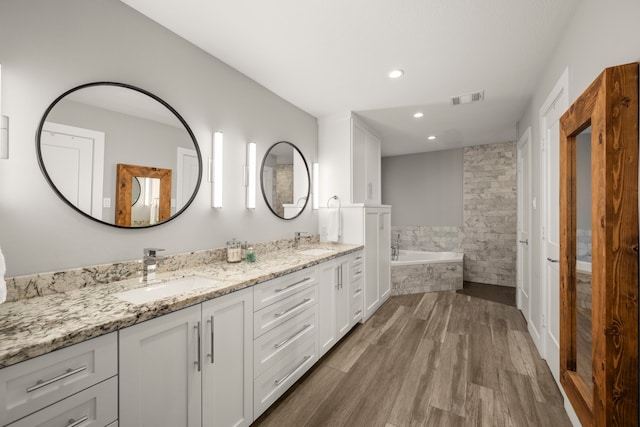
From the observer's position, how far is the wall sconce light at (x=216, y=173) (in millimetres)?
2051

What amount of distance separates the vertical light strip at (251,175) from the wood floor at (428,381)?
153 centimetres

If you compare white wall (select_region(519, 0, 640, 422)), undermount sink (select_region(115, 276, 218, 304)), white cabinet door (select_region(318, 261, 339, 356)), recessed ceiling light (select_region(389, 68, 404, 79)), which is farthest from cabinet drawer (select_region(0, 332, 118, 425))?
recessed ceiling light (select_region(389, 68, 404, 79))

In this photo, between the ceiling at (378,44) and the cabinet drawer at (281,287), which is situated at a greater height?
the ceiling at (378,44)

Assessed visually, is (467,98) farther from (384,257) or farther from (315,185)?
(384,257)

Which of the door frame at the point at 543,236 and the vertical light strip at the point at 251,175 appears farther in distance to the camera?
the vertical light strip at the point at 251,175

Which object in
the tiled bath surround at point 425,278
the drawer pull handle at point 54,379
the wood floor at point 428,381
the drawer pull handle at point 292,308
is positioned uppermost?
the drawer pull handle at point 54,379

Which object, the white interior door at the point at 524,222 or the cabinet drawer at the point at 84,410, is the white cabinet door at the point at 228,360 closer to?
the cabinet drawer at the point at 84,410

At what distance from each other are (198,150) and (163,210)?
52 centimetres

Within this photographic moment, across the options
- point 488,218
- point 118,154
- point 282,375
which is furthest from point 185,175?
point 488,218

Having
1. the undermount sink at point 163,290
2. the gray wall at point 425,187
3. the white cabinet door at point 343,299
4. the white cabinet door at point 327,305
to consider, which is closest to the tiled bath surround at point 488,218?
the gray wall at point 425,187

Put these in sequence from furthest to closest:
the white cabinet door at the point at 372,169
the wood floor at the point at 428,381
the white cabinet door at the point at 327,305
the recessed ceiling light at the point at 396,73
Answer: the white cabinet door at the point at 372,169 → the recessed ceiling light at the point at 396,73 → the white cabinet door at the point at 327,305 → the wood floor at the point at 428,381

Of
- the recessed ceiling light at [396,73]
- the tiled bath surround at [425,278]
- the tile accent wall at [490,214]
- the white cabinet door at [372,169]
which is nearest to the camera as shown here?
the recessed ceiling light at [396,73]

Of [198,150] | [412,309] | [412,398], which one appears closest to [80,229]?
[198,150]

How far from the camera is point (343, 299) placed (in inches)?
102
